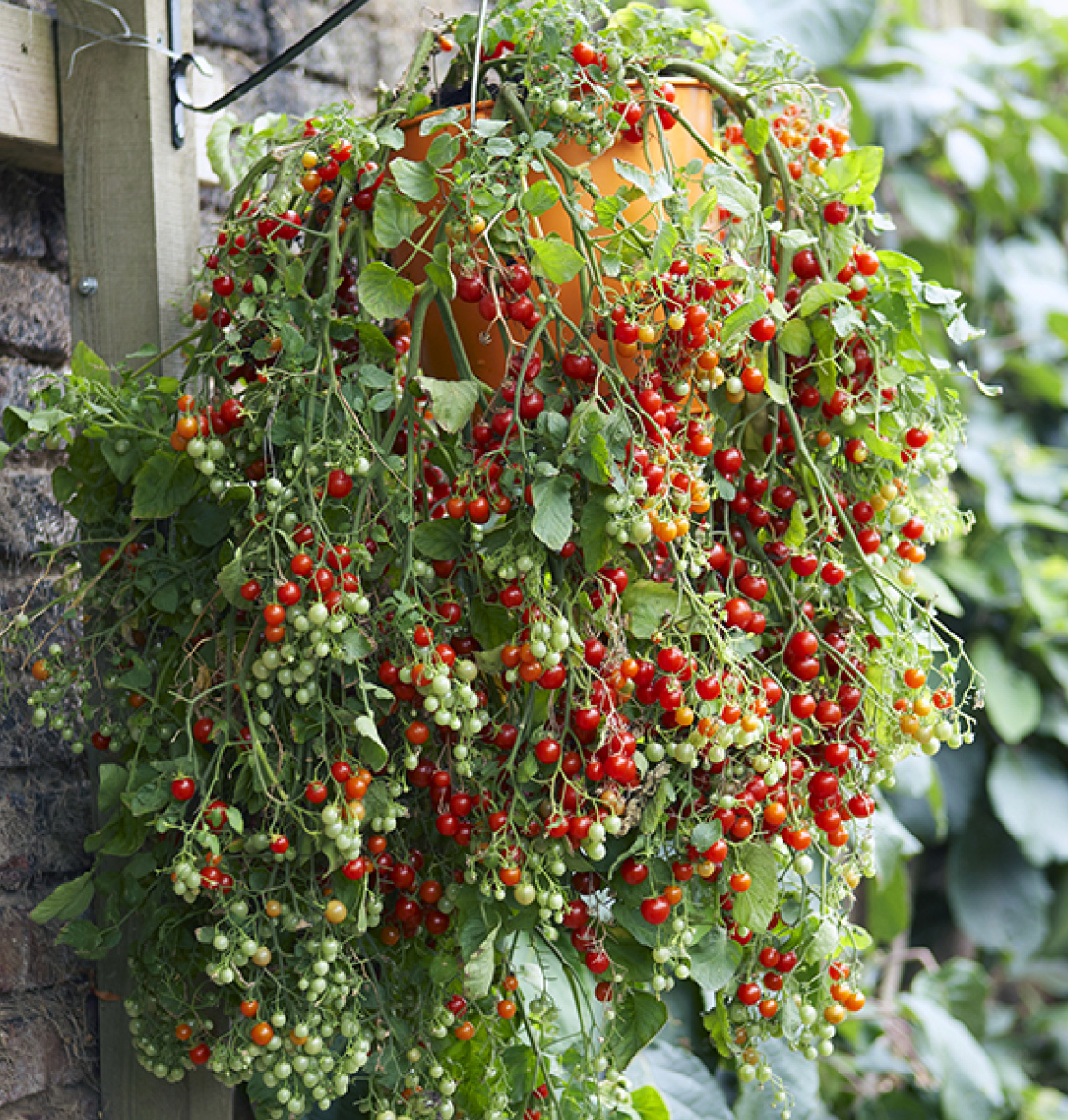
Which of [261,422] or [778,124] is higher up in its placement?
[778,124]

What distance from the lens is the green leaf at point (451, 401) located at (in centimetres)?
59

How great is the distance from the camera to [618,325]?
611 mm

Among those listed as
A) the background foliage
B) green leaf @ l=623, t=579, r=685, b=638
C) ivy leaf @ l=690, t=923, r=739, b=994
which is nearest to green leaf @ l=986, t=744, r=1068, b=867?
the background foliage

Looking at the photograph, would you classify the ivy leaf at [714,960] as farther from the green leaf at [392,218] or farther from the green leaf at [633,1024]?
the green leaf at [392,218]

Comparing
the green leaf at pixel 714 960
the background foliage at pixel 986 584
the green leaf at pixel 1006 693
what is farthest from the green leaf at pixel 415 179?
the green leaf at pixel 1006 693

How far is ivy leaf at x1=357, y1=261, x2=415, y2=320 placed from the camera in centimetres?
61

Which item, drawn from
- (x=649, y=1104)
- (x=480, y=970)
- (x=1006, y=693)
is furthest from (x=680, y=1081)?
(x=1006, y=693)

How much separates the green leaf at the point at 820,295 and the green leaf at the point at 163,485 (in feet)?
1.39

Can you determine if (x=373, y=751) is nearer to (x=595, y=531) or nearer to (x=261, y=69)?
(x=595, y=531)

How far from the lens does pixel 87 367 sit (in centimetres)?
73

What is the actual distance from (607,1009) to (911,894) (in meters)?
1.71

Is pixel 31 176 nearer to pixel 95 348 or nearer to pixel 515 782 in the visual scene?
pixel 95 348

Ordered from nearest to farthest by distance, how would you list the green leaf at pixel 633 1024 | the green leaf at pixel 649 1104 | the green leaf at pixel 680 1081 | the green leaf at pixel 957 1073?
1. the green leaf at pixel 633 1024
2. the green leaf at pixel 649 1104
3. the green leaf at pixel 680 1081
4. the green leaf at pixel 957 1073

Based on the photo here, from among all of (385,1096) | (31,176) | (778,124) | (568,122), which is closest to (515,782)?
(385,1096)
